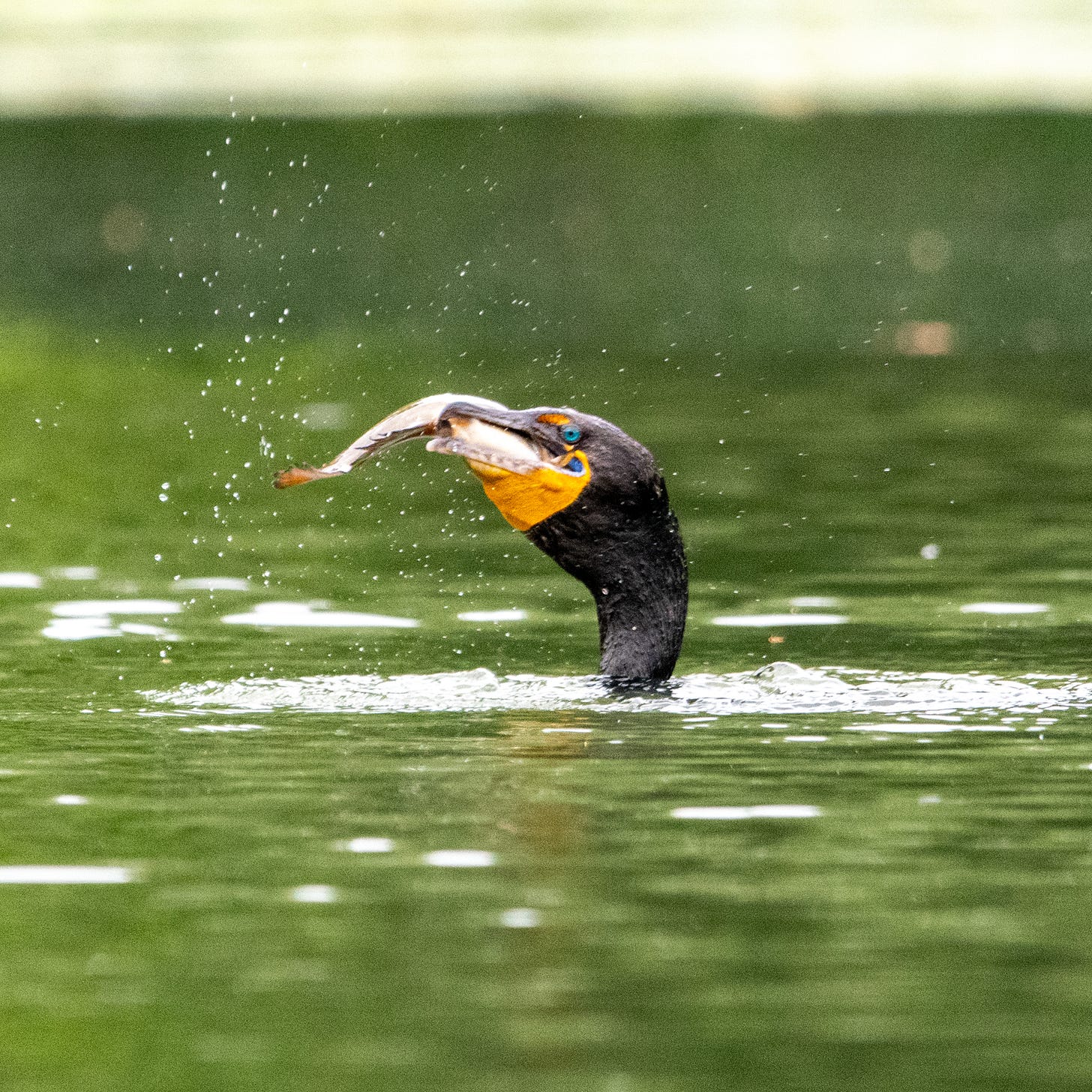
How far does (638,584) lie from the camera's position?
37.0ft

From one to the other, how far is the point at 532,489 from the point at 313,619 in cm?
294

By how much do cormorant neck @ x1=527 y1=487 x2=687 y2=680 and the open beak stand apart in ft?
1.54

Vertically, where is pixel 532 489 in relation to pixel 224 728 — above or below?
above

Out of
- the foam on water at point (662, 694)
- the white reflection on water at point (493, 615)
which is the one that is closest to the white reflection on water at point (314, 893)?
the foam on water at point (662, 694)

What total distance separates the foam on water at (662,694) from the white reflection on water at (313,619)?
68.9 inches

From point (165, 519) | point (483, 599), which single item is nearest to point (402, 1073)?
point (483, 599)

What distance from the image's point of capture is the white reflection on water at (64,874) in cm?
795

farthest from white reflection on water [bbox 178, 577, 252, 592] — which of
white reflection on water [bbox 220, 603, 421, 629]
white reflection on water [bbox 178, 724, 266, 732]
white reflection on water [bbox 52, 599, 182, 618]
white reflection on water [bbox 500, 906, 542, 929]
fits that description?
white reflection on water [bbox 500, 906, 542, 929]

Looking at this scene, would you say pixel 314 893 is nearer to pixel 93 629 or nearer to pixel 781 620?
pixel 93 629

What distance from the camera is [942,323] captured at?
1240 inches

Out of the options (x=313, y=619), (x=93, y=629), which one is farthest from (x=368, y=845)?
(x=313, y=619)

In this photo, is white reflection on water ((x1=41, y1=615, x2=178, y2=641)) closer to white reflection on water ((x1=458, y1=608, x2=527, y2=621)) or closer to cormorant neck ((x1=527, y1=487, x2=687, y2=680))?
white reflection on water ((x1=458, y1=608, x2=527, y2=621))

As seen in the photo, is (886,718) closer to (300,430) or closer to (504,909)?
(504,909)

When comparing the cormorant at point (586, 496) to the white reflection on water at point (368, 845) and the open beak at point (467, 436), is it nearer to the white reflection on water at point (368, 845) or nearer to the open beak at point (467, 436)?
the open beak at point (467, 436)
